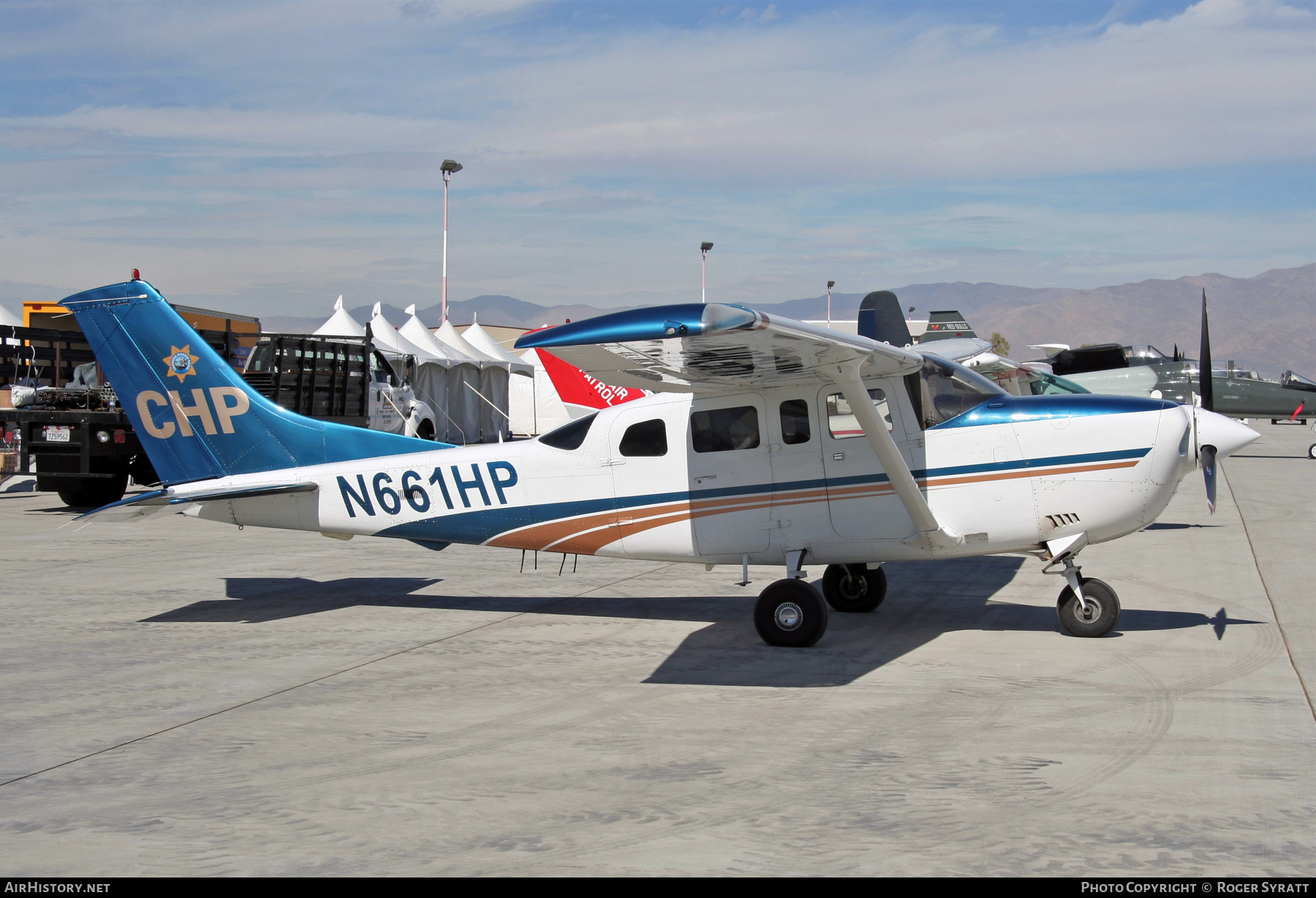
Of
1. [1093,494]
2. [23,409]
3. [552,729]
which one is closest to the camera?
[552,729]

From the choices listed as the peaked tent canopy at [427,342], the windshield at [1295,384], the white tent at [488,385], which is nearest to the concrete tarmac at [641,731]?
the windshield at [1295,384]

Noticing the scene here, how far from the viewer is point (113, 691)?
637 centimetres

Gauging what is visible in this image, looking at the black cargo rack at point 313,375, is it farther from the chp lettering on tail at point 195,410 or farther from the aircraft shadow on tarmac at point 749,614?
the chp lettering on tail at point 195,410

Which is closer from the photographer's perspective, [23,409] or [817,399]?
[817,399]

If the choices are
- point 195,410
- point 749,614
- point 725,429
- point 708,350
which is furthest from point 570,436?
point 195,410

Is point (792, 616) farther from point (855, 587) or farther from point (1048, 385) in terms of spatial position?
point (1048, 385)

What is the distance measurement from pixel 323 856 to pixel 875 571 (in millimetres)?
6041

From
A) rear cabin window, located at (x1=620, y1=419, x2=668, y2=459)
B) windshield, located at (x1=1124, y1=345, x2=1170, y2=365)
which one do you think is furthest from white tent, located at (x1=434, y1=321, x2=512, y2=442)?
rear cabin window, located at (x1=620, y1=419, x2=668, y2=459)

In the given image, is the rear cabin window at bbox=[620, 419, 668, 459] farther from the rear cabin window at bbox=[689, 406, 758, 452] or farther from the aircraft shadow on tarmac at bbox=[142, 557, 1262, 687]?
the aircraft shadow on tarmac at bbox=[142, 557, 1262, 687]

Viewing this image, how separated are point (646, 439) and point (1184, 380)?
1848 cm
